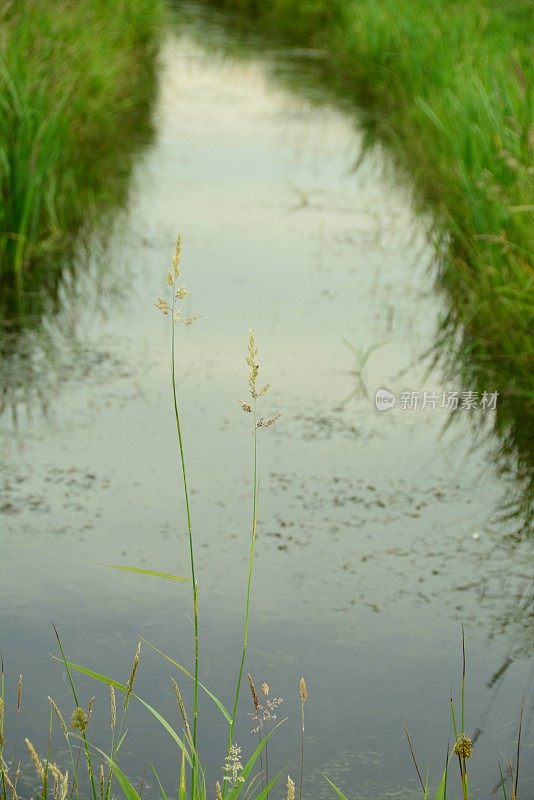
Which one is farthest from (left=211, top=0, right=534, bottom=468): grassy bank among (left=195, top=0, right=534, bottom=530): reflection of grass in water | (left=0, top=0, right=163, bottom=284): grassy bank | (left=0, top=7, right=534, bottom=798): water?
(left=0, top=0, right=163, bottom=284): grassy bank

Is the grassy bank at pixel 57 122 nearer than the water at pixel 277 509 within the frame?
No

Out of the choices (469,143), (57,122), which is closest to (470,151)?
(469,143)

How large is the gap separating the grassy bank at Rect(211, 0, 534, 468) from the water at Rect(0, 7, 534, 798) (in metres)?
0.17

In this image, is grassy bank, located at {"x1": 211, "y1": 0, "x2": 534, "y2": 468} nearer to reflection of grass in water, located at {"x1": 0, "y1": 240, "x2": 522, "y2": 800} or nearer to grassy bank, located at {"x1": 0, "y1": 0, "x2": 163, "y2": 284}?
grassy bank, located at {"x1": 0, "y1": 0, "x2": 163, "y2": 284}

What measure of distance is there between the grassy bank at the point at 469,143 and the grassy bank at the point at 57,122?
4.85 feet

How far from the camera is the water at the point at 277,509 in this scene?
2.28 m

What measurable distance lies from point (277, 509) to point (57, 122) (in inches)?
95.6

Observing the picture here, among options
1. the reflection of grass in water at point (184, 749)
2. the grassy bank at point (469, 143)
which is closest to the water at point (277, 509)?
the reflection of grass in water at point (184, 749)

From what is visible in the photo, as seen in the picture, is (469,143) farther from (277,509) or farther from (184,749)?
(184,749)

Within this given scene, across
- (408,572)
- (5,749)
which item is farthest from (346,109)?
(5,749)

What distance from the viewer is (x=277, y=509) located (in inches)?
121

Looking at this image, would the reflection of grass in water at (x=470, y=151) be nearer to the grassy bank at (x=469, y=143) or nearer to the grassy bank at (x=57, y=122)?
the grassy bank at (x=469, y=143)

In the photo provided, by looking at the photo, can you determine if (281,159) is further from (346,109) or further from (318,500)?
(318,500)

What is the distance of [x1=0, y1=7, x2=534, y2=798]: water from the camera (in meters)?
2.28
